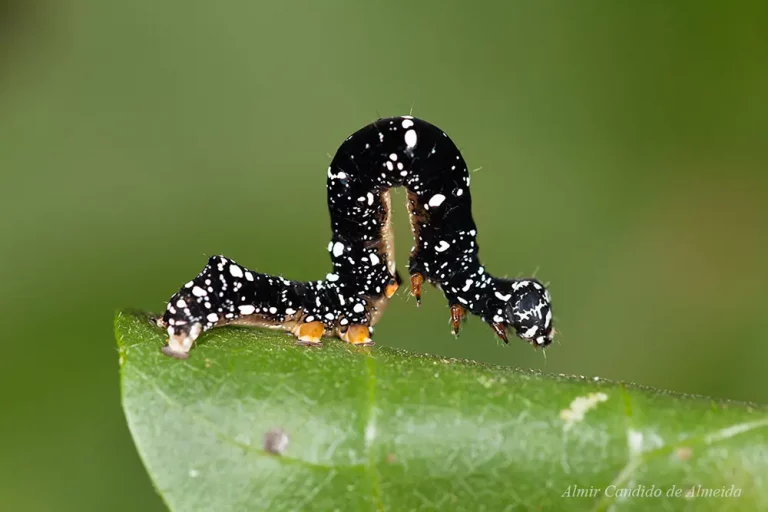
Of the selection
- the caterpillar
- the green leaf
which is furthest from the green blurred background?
the green leaf

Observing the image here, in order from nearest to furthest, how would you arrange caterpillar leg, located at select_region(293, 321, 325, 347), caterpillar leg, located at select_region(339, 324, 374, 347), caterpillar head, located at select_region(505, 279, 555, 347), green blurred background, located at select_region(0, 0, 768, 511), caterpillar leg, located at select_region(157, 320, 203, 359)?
caterpillar leg, located at select_region(157, 320, 203, 359)
caterpillar leg, located at select_region(293, 321, 325, 347)
caterpillar leg, located at select_region(339, 324, 374, 347)
caterpillar head, located at select_region(505, 279, 555, 347)
green blurred background, located at select_region(0, 0, 768, 511)

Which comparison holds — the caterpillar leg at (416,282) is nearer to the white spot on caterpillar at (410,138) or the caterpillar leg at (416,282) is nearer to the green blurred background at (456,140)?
the white spot on caterpillar at (410,138)

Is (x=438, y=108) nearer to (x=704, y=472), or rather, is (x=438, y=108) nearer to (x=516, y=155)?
(x=516, y=155)

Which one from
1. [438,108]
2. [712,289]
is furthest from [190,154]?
[712,289]

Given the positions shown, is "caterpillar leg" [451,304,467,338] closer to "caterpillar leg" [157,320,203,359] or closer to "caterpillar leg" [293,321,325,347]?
"caterpillar leg" [293,321,325,347]

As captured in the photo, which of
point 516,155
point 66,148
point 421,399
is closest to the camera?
point 421,399

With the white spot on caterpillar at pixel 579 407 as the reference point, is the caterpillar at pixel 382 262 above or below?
above

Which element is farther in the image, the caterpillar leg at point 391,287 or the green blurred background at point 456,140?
the green blurred background at point 456,140

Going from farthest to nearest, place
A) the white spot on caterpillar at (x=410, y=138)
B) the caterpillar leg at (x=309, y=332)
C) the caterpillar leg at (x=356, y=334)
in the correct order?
the white spot on caterpillar at (x=410, y=138) → the caterpillar leg at (x=356, y=334) → the caterpillar leg at (x=309, y=332)

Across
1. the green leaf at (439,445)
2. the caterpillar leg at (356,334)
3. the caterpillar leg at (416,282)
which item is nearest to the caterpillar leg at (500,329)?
the caterpillar leg at (416,282)
